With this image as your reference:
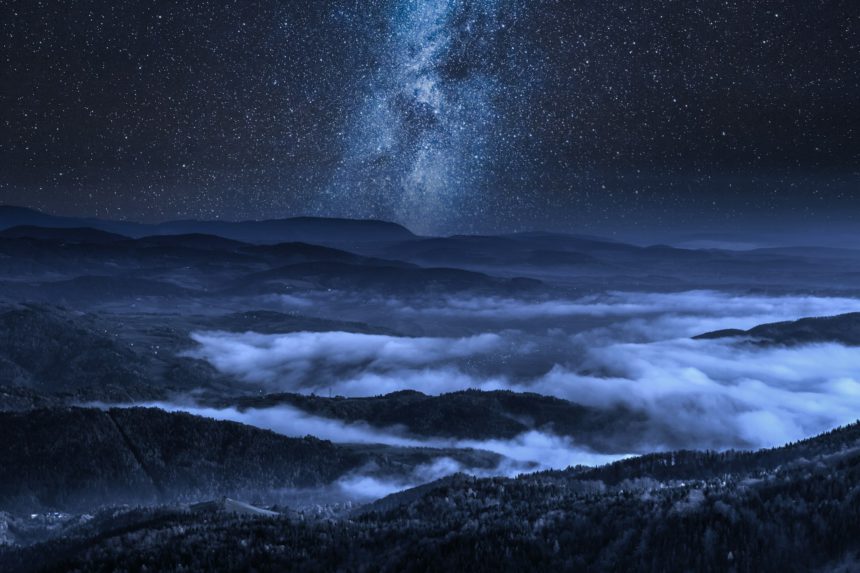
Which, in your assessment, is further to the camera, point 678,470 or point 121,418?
point 121,418

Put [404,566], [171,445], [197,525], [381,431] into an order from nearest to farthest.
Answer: [404,566], [197,525], [171,445], [381,431]

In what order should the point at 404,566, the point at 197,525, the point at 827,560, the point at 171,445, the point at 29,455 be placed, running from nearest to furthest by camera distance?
the point at 827,560 → the point at 404,566 → the point at 197,525 → the point at 29,455 → the point at 171,445

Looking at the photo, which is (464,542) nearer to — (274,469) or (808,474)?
(808,474)

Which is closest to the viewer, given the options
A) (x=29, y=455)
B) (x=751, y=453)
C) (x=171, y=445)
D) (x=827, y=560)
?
(x=827, y=560)

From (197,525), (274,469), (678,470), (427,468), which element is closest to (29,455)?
(274,469)

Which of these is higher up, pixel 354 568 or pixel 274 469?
pixel 354 568

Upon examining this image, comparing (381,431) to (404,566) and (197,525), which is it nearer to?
(197,525)

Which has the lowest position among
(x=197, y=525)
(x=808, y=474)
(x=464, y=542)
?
(x=197, y=525)

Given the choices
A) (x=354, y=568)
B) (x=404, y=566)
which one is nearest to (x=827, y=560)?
(x=404, y=566)

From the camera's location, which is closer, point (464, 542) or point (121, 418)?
point (464, 542)
